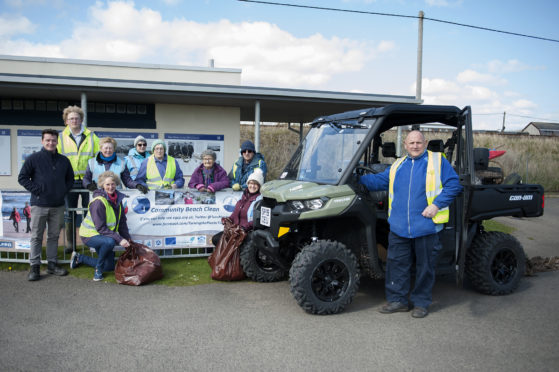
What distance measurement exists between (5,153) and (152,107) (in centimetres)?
376

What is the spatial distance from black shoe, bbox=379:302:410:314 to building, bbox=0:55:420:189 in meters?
6.74

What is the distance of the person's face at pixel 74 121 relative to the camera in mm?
6379

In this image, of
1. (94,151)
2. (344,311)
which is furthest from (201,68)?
(344,311)

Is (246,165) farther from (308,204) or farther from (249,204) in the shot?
(308,204)

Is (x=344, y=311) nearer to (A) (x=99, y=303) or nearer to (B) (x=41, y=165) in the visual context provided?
(A) (x=99, y=303)


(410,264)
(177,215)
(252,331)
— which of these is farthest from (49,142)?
(410,264)

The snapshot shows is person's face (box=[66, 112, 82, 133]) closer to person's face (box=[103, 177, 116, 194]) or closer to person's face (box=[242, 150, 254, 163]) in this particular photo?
person's face (box=[103, 177, 116, 194])

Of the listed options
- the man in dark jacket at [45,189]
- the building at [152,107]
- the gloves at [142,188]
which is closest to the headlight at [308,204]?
the gloves at [142,188]

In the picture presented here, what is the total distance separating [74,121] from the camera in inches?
252

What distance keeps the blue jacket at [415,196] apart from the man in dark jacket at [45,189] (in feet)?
14.2

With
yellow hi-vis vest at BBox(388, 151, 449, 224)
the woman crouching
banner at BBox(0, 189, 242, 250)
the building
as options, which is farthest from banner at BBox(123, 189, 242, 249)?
the building

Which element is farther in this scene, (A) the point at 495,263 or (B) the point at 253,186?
(B) the point at 253,186

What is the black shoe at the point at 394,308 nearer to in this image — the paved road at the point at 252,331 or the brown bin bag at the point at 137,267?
the paved road at the point at 252,331

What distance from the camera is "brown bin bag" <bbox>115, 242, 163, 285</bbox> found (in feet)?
18.4
